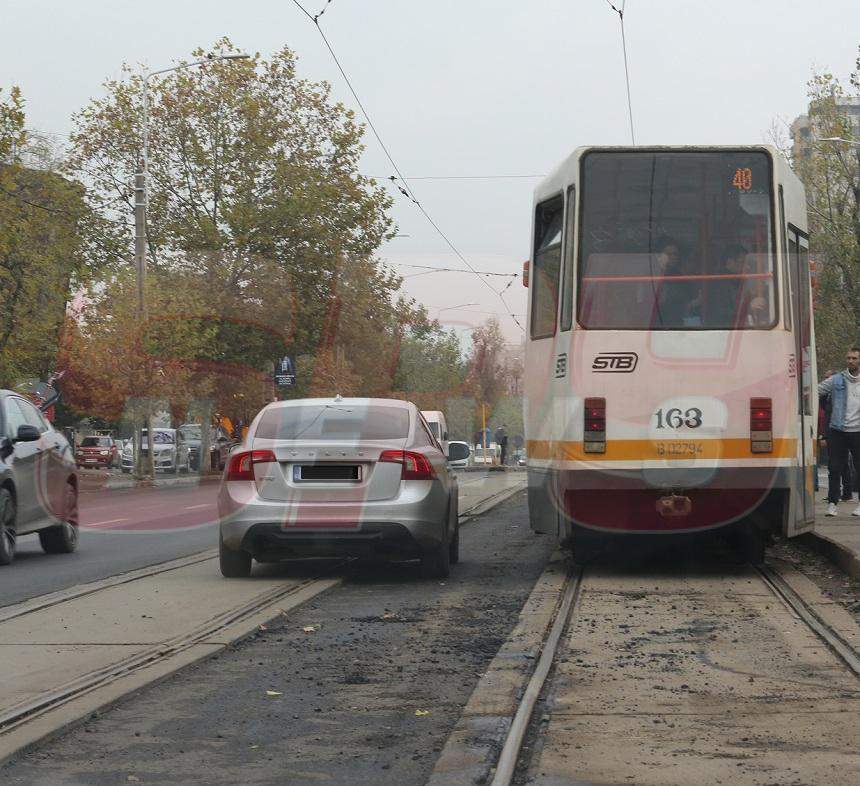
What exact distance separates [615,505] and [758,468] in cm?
108

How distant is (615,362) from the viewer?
37.7 ft

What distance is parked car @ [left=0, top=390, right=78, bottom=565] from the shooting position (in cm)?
1408

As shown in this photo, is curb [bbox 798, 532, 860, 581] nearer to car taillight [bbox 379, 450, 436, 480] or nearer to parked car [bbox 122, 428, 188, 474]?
car taillight [bbox 379, 450, 436, 480]

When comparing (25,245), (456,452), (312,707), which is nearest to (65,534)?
(456,452)

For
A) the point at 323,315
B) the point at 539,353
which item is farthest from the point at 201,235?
the point at 539,353

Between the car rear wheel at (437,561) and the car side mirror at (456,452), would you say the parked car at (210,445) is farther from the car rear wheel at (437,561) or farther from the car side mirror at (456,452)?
the car rear wheel at (437,561)

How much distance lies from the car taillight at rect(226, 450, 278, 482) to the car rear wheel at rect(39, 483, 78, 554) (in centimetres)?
459

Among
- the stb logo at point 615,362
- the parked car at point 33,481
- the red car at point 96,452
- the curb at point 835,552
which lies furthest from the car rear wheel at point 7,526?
the red car at point 96,452

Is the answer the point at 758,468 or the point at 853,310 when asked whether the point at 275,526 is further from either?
the point at 853,310

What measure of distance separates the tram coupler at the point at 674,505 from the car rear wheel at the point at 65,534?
682 centimetres

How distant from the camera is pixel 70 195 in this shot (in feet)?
122

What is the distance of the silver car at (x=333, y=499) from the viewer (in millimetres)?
11289

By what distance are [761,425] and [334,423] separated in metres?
3.23

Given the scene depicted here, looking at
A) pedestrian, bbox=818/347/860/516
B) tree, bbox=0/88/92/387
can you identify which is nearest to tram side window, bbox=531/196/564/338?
pedestrian, bbox=818/347/860/516
